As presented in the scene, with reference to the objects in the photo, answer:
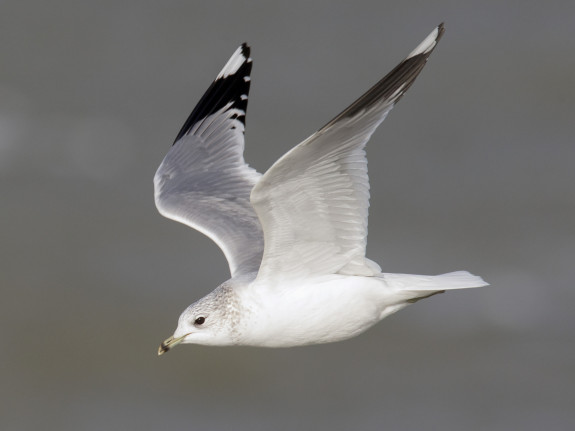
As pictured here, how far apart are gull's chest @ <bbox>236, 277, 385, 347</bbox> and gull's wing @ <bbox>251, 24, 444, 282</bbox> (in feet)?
0.20

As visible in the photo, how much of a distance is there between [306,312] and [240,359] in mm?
5647

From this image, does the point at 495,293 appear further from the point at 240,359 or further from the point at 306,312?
the point at 306,312

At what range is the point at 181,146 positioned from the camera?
611 centimetres

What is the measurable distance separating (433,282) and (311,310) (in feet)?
1.63

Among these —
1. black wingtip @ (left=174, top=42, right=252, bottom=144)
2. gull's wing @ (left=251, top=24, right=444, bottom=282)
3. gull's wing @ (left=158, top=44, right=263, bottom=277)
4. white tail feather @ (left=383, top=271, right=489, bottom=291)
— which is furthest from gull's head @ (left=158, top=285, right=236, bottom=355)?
black wingtip @ (left=174, top=42, right=252, bottom=144)

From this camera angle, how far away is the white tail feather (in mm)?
4633

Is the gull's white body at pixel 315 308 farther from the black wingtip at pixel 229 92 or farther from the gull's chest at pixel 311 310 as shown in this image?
the black wingtip at pixel 229 92

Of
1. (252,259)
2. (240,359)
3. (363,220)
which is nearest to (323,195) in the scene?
(363,220)

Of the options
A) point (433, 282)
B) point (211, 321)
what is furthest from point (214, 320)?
point (433, 282)

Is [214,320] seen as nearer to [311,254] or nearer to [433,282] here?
[311,254]

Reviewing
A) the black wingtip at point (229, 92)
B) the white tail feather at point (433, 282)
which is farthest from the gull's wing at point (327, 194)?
the black wingtip at point (229, 92)

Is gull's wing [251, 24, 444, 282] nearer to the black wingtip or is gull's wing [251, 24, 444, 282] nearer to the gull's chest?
the gull's chest

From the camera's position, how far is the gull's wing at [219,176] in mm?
5359

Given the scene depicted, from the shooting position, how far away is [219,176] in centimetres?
584
